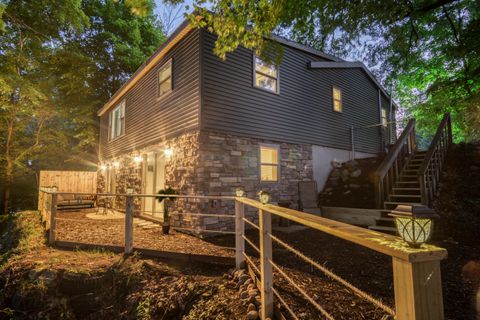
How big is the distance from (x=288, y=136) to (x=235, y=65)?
3.02m

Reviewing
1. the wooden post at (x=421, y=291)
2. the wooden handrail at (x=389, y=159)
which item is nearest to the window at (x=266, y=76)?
the wooden handrail at (x=389, y=159)

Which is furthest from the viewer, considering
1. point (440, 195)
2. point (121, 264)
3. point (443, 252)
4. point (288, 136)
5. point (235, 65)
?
point (288, 136)

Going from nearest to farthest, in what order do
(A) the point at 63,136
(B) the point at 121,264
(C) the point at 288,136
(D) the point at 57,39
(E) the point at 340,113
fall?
1. (B) the point at 121,264
2. (C) the point at 288,136
3. (E) the point at 340,113
4. (D) the point at 57,39
5. (A) the point at 63,136

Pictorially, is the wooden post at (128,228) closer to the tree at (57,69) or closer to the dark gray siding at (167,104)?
the dark gray siding at (167,104)

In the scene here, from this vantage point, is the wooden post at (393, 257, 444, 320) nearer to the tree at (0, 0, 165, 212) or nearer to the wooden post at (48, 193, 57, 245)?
the wooden post at (48, 193, 57, 245)

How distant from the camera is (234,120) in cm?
752

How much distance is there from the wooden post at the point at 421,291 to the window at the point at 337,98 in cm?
1083

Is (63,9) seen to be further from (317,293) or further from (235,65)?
(317,293)

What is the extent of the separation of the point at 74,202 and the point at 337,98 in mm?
13464

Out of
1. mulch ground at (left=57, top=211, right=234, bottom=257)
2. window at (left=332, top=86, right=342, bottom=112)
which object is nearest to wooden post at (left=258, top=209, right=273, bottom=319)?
A: mulch ground at (left=57, top=211, right=234, bottom=257)

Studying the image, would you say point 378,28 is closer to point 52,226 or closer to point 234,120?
point 234,120

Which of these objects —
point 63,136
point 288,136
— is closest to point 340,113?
point 288,136

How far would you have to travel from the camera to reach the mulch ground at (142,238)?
5259mm

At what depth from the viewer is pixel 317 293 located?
3223 mm
